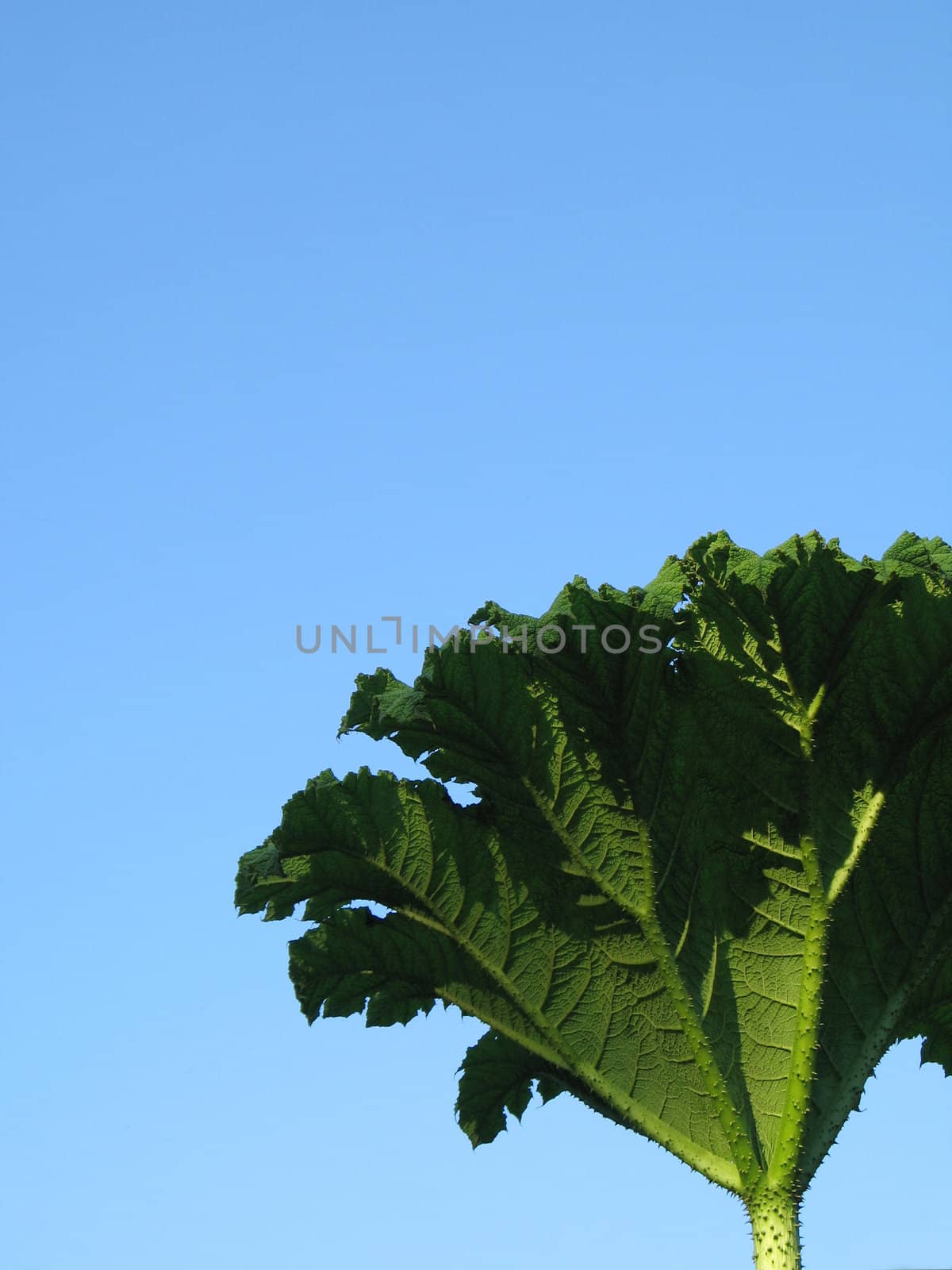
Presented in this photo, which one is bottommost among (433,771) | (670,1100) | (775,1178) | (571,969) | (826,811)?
(775,1178)

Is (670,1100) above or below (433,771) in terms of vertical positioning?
below

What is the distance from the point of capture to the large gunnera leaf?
345 inches

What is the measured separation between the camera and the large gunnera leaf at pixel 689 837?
8.76 metres

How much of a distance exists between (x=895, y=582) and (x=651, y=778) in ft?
6.65

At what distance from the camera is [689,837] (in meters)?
9.15

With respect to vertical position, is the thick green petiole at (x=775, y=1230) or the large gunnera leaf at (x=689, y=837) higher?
the large gunnera leaf at (x=689, y=837)

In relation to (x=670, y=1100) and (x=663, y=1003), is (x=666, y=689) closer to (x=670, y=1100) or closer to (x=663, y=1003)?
(x=663, y=1003)

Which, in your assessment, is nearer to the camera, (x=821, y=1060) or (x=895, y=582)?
(x=895, y=582)

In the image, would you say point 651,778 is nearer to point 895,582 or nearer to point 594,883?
point 594,883

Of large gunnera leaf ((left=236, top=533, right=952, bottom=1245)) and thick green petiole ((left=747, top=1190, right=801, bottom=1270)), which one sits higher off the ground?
large gunnera leaf ((left=236, top=533, right=952, bottom=1245))

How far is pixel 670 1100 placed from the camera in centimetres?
929

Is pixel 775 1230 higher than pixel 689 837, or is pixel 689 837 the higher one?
pixel 689 837

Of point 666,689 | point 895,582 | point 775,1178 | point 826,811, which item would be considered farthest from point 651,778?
point 775,1178

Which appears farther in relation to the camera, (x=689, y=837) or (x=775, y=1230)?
(x=689, y=837)
